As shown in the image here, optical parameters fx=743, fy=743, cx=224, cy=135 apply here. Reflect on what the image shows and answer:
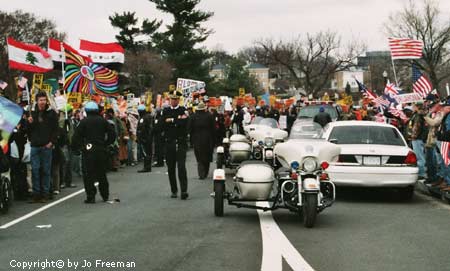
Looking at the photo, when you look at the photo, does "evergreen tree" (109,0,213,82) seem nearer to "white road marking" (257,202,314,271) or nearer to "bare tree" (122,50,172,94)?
"bare tree" (122,50,172,94)

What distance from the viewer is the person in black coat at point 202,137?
17.9 meters

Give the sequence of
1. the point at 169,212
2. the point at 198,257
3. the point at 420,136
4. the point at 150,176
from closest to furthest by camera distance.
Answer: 1. the point at 198,257
2. the point at 169,212
3. the point at 420,136
4. the point at 150,176

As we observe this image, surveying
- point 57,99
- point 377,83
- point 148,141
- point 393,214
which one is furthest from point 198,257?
point 377,83

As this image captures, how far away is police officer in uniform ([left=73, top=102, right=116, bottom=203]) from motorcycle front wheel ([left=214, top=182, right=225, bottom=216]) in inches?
118

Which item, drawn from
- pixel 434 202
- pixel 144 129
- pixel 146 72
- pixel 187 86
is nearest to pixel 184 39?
pixel 146 72

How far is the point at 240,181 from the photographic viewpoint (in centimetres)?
1091

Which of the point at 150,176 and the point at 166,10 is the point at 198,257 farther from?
the point at 166,10

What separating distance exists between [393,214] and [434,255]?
361cm

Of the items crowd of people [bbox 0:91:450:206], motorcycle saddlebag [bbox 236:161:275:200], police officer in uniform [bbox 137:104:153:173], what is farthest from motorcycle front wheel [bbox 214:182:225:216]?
police officer in uniform [bbox 137:104:153:173]

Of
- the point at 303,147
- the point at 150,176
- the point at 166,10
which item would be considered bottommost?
the point at 150,176

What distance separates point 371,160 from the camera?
1347cm

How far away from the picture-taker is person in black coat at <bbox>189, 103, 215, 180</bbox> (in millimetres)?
17938

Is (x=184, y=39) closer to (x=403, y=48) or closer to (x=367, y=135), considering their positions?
(x=403, y=48)

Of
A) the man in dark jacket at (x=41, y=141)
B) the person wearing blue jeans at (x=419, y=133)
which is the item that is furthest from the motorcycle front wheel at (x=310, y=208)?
the person wearing blue jeans at (x=419, y=133)
